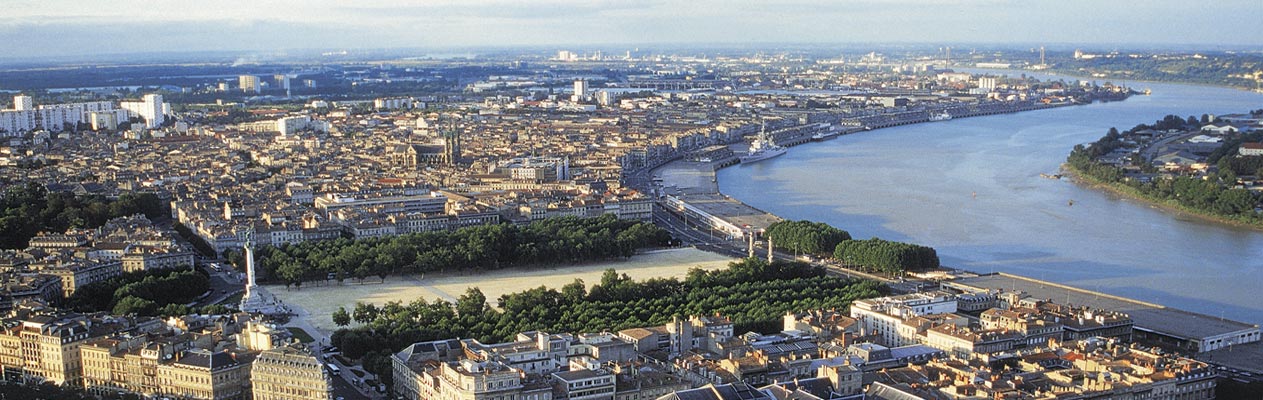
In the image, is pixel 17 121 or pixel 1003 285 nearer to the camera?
pixel 1003 285

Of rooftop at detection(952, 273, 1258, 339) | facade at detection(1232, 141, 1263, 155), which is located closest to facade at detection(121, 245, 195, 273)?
rooftop at detection(952, 273, 1258, 339)

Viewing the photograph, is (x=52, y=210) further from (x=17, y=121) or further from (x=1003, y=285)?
(x=17, y=121)

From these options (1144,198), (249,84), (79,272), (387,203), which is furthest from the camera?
(249,84)

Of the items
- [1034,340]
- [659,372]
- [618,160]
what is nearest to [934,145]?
[618,160]

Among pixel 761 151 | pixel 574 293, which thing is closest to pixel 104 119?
pixel 761 151

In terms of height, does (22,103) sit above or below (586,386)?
above

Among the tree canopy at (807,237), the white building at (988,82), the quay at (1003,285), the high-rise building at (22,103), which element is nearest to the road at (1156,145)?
the quay at (1003,285)

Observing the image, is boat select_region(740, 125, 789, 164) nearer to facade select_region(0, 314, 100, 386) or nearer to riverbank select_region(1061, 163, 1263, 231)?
riverbank select_region(1061, 163, 1263, 231)
